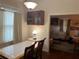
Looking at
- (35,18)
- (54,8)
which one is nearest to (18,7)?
(35,18)

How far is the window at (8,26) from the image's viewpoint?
4.94 m

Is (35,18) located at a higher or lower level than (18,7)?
lower

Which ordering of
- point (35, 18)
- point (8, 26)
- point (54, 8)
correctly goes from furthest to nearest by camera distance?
point (35, 18) → point (54, 8) → point (8, 26)

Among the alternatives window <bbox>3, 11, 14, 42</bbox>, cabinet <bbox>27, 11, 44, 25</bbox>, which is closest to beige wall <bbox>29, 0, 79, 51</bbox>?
cabinet <bbox>27, 11, 44, 25</bbox>

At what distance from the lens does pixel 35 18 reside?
5.79 meters

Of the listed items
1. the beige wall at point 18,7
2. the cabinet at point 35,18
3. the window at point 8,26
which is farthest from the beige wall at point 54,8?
the window at point 8,26

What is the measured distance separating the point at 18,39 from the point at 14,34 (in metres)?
0.35

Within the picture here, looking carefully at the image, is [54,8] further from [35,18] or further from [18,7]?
[18,7]

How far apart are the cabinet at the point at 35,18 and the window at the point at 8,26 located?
3.18 feet

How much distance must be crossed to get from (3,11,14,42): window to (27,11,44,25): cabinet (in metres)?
0.97

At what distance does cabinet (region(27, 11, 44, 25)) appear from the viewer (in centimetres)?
563

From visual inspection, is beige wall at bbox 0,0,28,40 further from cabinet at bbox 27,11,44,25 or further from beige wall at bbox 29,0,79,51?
beige wall at bbox 29,0,79,51

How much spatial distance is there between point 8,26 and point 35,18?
4.68 feet

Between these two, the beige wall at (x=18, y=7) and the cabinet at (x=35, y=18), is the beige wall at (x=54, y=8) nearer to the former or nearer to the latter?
the cabinet at (x=35, y=18)
